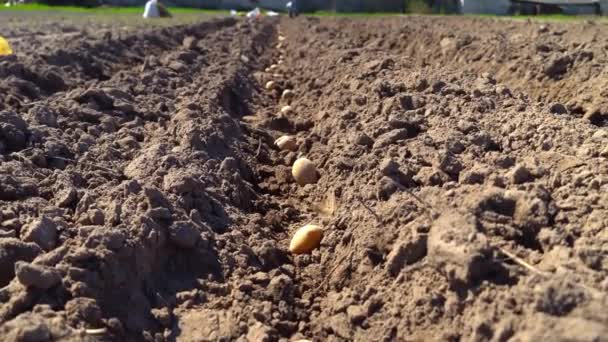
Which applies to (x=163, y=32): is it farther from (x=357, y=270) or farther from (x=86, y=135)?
(x=357, y=270)

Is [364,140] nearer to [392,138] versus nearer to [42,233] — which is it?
[392,138]

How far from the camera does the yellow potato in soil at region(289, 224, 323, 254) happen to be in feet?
15.8

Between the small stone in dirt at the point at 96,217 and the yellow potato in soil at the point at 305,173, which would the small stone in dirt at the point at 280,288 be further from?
the yellow potato in soil at the point at 305,173

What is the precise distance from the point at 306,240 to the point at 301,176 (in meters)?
1.51

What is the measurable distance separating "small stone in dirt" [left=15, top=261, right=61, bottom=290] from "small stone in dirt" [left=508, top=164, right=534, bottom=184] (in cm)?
259

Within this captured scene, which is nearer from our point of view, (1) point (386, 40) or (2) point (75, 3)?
(1) point (386, 40)

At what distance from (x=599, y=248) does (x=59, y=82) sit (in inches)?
265

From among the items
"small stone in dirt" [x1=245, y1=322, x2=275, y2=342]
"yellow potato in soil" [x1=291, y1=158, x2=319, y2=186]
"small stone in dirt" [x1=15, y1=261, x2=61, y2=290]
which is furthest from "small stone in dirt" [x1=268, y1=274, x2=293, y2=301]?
"yellow potato in soil" [x1=291, y1=158, x2=319, y2=186]

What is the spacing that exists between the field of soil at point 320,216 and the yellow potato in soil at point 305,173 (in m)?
0.07

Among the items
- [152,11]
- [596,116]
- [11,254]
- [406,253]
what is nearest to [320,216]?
[406,253]

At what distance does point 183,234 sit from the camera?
423 centimetres

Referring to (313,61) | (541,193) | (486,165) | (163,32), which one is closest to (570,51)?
(313,61)

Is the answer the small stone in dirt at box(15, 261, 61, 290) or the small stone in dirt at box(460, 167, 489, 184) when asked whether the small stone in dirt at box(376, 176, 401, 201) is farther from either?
the small stone in dirt at box(15, 261, 61, 290)

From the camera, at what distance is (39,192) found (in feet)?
15.6
